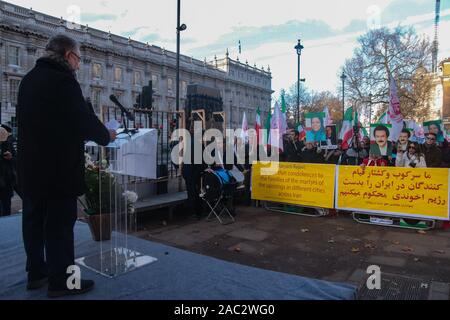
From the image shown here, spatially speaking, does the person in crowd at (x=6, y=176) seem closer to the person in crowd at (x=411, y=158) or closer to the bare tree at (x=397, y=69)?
the person in crowd at (x=411, y=158)

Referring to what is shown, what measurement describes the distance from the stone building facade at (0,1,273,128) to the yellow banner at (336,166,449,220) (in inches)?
1552

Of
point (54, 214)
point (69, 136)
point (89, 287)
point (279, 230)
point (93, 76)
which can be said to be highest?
point (93, 76)

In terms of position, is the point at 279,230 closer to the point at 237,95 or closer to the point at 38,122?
the point at 38,122

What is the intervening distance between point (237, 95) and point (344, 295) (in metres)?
86.9

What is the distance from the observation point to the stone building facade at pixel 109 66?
1806 inches

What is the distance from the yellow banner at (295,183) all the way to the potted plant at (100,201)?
5.42 m

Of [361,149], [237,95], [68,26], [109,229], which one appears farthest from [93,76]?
[109,229]

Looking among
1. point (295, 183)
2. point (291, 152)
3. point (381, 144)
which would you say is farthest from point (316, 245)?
point (291, 152)

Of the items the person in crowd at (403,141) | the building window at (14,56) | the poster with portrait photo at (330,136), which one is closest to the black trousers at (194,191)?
the poster with portrait photo at (330,136)

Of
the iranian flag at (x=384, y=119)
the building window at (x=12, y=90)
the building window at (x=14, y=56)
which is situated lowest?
the iranian flag at (x=384, y=119)

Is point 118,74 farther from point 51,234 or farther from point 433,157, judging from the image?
point 51,234

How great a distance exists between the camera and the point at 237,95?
88.4 meters

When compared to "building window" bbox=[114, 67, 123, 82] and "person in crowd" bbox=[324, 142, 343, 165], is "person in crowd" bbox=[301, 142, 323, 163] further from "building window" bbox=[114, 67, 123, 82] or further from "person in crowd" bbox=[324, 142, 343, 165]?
"building window" bbox=[114, 67, 123, 82]

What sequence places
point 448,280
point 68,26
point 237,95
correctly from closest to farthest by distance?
1. point 448,280
2. point 68,26
3. point 237,95
